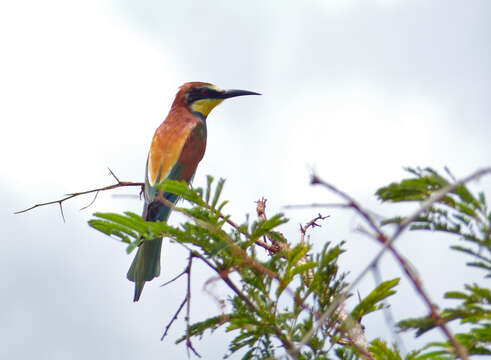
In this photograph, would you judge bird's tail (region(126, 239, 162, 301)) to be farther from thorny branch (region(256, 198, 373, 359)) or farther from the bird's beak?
the bird's beak

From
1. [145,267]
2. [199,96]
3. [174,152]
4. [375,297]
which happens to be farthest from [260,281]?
[199,96]

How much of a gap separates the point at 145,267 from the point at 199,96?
2522 mm

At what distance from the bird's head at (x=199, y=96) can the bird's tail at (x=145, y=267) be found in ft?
7.55

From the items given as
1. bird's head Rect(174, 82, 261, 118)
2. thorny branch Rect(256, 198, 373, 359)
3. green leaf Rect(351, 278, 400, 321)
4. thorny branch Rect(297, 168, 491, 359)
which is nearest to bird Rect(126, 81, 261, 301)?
bird's head Rect(174, 82, 261, 118)

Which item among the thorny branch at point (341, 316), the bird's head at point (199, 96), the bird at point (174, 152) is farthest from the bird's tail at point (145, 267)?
the bird's head at point (199, 96)

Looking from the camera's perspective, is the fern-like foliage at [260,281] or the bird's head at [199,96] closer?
the fern-like foliage at [260,281]

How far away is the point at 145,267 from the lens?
3.59 meters

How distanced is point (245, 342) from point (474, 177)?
3.61 feet

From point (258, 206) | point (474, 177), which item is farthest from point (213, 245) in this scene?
point (258, 206)

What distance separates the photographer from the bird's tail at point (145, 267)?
141 inches

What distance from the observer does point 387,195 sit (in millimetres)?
1548

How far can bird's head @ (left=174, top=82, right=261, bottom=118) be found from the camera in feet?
18.9

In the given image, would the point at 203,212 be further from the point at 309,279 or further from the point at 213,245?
the point at 309,279

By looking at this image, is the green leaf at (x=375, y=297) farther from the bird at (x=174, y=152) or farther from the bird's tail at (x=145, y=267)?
the bird's tail at (x=145, y=267)
